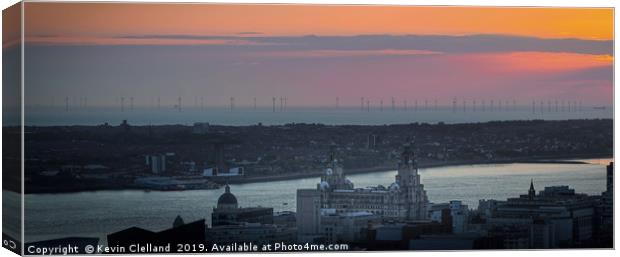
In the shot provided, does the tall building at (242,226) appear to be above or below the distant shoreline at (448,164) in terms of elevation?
below

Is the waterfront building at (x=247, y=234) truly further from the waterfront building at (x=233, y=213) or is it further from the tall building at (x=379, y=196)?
the tall building at (x=379, y=196)

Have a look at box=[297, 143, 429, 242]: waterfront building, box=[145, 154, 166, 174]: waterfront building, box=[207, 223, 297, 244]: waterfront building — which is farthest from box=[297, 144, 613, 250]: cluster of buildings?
box=[145, 154, 166, 174]: waterfront building

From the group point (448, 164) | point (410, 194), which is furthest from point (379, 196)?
point (448, 164)

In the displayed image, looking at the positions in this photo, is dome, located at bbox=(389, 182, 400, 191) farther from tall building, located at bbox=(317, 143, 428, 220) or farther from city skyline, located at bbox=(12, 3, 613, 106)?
city skyline, located at bbox=(12, 3, 613, 106)

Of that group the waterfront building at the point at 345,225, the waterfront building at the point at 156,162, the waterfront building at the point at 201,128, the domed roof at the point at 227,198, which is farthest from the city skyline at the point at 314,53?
the waterfront building at the point at 345,225

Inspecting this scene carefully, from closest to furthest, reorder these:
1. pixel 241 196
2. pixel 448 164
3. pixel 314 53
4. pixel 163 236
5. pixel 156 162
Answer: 1. pixel 163 236
2. pixel 156 162
3. pixel 241 196
4. pixel 314 53
5. pixel 448 164

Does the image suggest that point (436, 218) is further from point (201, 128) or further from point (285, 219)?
point (201, 128)

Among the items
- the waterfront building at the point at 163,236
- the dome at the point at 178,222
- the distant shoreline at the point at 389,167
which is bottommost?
the waterfront building at the point at 163,236
